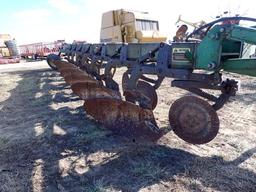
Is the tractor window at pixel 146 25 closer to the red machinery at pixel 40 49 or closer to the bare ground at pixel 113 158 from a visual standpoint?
the red machinery at pixel 40 49

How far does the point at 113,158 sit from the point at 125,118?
782 millimetres

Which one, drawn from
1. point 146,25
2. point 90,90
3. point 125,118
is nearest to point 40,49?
point 146,25

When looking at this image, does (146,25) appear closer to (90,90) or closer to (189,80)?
(90,90)

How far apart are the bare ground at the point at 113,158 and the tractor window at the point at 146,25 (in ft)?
33.2

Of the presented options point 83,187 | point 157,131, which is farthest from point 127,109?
point 83,187

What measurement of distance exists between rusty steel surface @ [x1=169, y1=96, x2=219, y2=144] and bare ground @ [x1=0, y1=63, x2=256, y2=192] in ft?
0.72

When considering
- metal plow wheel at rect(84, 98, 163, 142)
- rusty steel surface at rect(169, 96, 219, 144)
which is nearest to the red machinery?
metal plow wheel at rect(84, 98, 163, 142)

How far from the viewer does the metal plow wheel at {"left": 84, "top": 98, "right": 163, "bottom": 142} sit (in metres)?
4.08

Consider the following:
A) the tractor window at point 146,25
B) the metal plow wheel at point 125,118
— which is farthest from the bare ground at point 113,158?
the tractor window at point 146,25

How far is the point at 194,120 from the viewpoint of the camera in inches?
143

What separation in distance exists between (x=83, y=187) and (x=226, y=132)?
241 centimetres

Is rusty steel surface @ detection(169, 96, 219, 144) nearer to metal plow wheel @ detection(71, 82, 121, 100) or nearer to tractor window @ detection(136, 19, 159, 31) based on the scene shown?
metal plow wheel @ detection(71, 82, 121, 100)

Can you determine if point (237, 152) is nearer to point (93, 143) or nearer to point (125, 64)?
point (93, 143)

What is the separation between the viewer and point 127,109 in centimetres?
425
